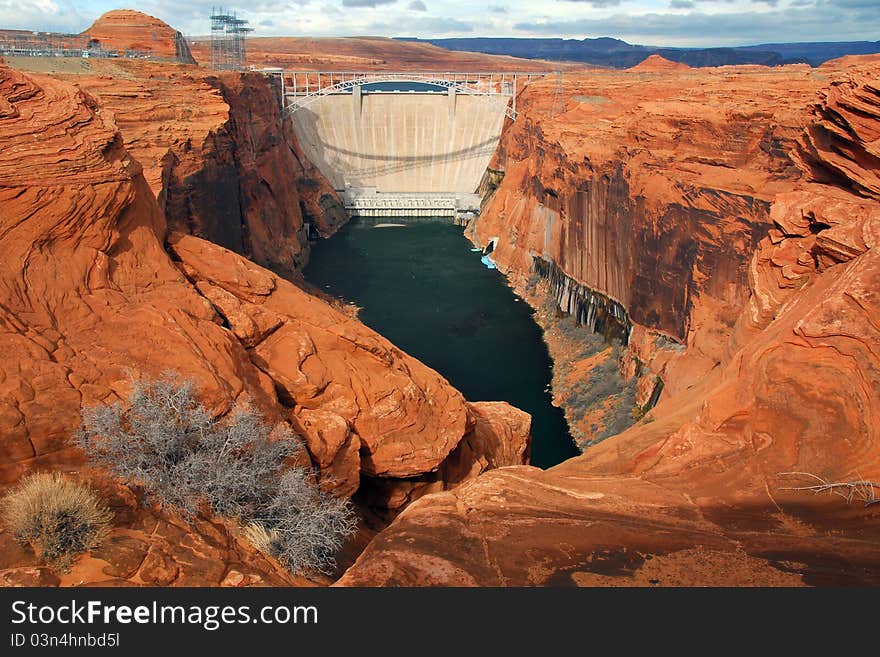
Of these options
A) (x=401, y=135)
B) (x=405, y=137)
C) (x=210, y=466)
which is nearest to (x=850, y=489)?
(x=210, y=466)

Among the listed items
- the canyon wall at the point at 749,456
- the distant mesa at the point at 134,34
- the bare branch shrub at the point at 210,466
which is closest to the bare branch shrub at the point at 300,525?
the bare branch shrub at the point at 210,466

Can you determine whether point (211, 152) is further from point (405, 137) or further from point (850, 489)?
point (405, 137)

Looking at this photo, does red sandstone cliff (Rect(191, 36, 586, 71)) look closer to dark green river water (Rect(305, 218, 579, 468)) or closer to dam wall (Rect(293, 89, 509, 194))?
dam wall (Rect(293, 89, 509, 194))

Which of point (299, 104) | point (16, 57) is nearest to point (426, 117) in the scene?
point (299, 104)

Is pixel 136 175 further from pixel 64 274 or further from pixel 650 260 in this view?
pixel 650 260

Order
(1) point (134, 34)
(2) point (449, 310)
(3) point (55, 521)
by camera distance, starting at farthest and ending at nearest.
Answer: (1) point (134, 34) < (2) point (449, 310) < (3) point (55, 521)

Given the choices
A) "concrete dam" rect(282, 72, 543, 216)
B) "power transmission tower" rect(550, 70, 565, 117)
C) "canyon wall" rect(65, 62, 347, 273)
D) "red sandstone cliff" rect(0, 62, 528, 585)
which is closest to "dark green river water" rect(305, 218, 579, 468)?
"canyon wall" rect(65, 62, 347, 273)
